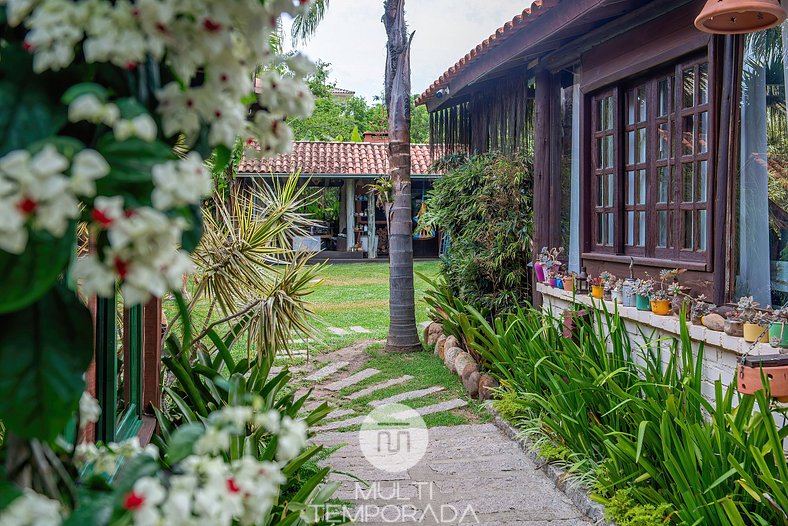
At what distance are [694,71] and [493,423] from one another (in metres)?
2.68

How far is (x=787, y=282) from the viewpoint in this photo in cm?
357

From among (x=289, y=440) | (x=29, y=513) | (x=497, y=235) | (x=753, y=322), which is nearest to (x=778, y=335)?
(x=753, y=322)

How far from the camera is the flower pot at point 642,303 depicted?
14.5ft

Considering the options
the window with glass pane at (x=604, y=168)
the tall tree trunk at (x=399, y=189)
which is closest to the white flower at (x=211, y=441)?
the window with glass pane at (x=604, y=168)

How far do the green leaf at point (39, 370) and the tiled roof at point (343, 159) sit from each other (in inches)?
646

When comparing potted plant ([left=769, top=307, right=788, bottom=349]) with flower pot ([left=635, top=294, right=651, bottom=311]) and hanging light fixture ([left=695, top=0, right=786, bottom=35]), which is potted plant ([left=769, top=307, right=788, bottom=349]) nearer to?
flower pot ([left=635, top=294, right=651, bottom=311])

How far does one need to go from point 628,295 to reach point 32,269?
4.40 m

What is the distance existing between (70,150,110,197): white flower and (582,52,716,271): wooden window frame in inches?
154

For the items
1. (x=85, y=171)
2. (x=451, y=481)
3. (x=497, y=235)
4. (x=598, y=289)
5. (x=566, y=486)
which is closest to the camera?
(x=85, y=171)

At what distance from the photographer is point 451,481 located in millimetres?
3963

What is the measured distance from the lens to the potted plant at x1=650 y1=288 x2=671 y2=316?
4176 millimetres

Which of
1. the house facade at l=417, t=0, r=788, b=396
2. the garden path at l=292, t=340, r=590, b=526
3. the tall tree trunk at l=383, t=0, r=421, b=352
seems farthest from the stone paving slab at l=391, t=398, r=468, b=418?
the tall tree trunk at l=383, t=0, r=421, b=352

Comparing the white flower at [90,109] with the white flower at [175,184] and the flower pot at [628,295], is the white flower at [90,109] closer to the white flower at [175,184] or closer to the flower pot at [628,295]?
the white flower at [175,184]

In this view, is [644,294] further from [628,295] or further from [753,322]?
[753,322]
